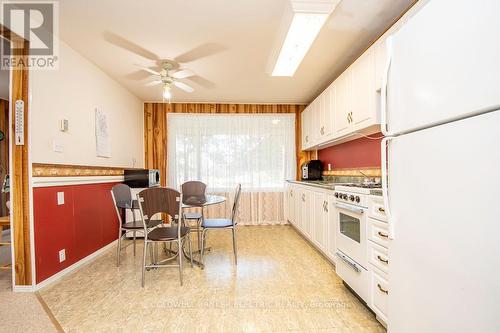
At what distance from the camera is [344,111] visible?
2969 mm

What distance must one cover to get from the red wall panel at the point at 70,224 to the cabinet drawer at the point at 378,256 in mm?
2850

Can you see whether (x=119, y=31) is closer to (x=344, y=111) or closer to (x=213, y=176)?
(x=344, y=111)

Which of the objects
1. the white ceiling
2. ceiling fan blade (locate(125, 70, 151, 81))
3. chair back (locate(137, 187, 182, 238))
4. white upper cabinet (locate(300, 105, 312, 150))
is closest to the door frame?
the white ceiling

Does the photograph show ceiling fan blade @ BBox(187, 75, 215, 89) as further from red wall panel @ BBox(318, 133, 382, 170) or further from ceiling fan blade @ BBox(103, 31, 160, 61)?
red wall panel @ BBox(318, 133, 382, 170)

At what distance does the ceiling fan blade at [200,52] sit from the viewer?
271 cm

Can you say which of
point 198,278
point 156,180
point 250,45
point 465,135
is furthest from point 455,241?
point 156,180

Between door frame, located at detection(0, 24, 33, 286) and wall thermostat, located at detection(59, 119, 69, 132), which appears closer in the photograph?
door frame, located at detection(0, 24, 33, 286)

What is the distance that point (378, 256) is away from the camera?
5.59ft

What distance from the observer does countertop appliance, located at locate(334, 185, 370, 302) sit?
1.86m

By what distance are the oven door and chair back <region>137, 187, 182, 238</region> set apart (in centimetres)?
151

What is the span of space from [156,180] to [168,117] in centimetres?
133

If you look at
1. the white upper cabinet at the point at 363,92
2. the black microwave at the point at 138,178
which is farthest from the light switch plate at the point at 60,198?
the white upper cabinet at the point at 363,92

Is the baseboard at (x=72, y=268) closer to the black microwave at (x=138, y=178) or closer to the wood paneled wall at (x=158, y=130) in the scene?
the black microwave at (x=138, y=178)

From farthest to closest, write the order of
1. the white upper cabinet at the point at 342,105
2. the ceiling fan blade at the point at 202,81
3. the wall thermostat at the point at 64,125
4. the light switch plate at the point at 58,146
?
the ceiling fan blade at the point at 202,81, the white upper cabinet at the point at 342,105, the wall thermostat at the point at 64,125, the light switch plate at the point at 58,146
